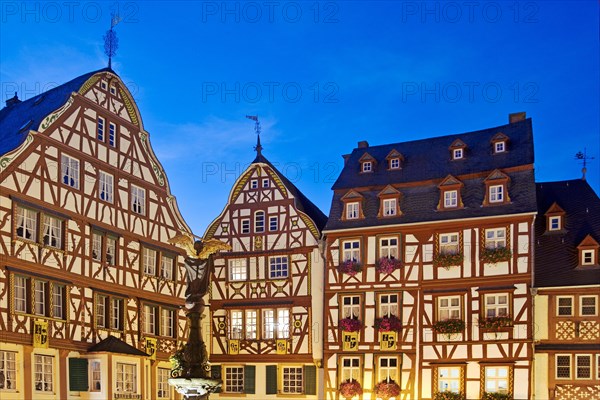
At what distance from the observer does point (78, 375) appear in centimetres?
2456

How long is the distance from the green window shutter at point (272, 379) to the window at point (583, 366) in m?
11.2

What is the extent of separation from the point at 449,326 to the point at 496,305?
→ 70.6 inches

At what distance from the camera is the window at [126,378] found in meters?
25.9

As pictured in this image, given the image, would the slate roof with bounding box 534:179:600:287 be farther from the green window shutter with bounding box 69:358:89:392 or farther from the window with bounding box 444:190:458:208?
the green window shutter with bounding box 69:358:89:392

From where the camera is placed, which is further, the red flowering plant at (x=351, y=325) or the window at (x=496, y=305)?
the red flowering plant at (x=351, y=325)

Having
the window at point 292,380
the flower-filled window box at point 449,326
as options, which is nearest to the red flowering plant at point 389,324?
the flower-filled window box at point 449,326

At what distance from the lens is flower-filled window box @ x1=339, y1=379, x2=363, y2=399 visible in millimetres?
29078

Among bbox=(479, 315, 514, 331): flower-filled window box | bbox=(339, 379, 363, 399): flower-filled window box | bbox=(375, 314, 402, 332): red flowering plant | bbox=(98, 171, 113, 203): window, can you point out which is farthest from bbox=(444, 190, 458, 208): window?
bbox=(98, 171, 113, 203): window

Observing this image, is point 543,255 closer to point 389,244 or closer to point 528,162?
A: point 528,162

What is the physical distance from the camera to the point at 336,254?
100 feet

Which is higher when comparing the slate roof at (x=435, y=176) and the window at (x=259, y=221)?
the slate roof at (x=435, y=176)

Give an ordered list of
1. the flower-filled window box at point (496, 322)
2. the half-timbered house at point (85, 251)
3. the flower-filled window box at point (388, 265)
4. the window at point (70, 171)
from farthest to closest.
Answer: the flower-filled window box at point (388, 265) → the flower-filled window box at point (496, 322) → the window at point (70, 171) → the half-timbered house at point (85, 251)

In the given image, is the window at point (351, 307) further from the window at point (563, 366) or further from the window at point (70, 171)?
the window at point (70, 171)

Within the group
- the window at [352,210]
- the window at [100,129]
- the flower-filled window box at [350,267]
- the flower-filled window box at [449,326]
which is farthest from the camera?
the window at [352,210]
